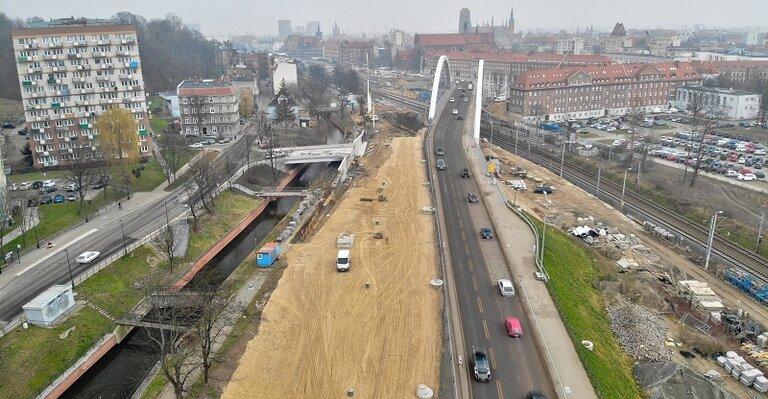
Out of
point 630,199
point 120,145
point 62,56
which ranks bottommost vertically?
point 630,199

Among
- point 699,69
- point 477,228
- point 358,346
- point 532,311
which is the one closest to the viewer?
point 358,346

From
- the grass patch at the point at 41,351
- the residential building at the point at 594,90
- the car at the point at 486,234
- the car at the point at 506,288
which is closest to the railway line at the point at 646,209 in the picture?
the residential building at the point at 594,90

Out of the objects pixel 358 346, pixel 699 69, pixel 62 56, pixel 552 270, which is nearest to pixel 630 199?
Answer: pixel 552 270

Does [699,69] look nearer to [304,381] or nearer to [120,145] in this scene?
[120,145]

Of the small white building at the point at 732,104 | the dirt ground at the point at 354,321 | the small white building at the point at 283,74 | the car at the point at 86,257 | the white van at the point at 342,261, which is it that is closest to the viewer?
the dirt ground at the point at 354,321

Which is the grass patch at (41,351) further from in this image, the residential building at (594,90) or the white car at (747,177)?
the residential building at (594,90)

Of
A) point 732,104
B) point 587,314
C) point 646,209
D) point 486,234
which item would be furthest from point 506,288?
point 732,104

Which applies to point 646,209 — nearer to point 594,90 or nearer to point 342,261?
point 342,261
